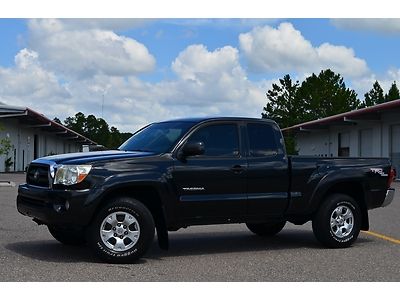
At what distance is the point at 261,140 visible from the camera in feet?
30.3

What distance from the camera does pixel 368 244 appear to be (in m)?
9.99

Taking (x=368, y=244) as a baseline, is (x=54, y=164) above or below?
above

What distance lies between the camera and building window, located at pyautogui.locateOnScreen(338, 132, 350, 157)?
154 ft

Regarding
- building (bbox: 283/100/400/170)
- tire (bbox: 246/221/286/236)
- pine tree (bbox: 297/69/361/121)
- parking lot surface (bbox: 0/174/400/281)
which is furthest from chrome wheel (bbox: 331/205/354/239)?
pine tree (bbox: 297/69/361/121)

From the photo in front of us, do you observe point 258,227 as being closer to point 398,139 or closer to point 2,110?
point 398,139

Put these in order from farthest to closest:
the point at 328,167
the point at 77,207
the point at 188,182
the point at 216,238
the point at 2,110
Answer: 1. the point at 2,110
2. the point at 216,238
3. the point at 328,167
4. the point at 188,182
5. the point at 77,207

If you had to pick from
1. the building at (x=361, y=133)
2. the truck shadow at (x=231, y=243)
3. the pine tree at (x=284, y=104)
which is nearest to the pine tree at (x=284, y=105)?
the pine tree at (x=284, y=104)

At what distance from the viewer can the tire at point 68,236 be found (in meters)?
9.17

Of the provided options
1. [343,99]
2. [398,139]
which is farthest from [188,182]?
[343,99]

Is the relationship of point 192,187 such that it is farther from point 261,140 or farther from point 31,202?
point 31,202

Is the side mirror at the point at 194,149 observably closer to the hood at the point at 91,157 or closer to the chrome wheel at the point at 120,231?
the hood at the point at 91,157

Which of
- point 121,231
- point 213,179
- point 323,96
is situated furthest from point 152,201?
point 323,96

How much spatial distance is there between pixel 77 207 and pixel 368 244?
4.79 metres

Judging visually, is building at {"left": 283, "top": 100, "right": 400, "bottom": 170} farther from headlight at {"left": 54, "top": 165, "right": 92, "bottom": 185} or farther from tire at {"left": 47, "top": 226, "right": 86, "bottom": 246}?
headlight at {"left": 54, "top": 165, "right": 92, "bottom": 185}
